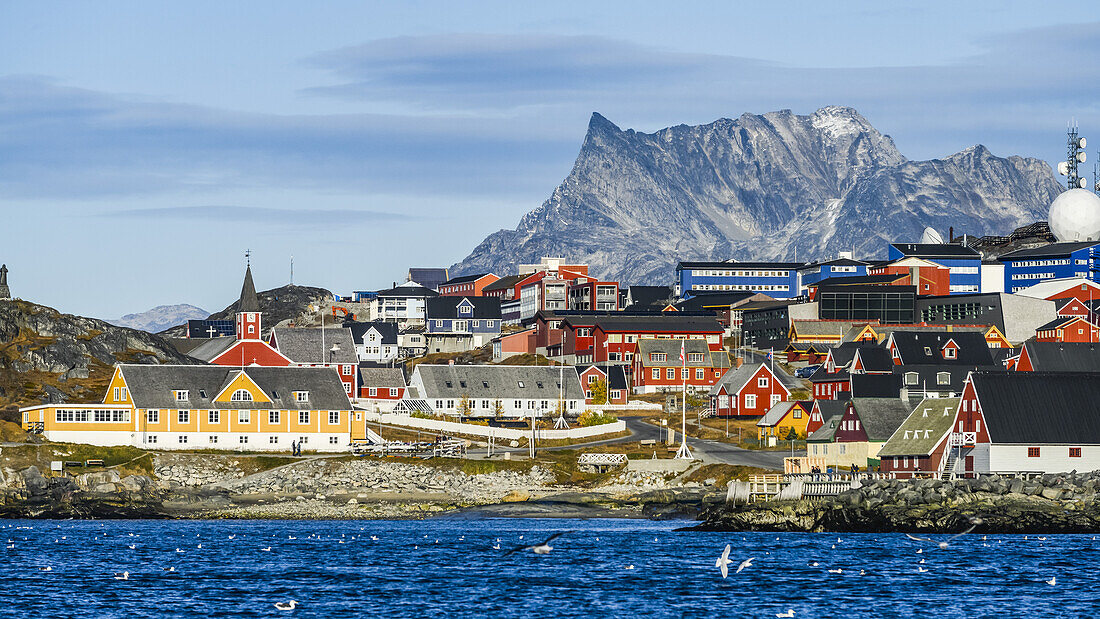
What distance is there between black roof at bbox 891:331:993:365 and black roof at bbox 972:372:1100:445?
38625 mm

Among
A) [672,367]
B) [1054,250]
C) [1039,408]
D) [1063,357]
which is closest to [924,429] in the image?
[1039,408]

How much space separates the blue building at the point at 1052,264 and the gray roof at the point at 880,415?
9373 cm

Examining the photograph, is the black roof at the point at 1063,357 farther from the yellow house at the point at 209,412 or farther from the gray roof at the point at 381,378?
the gray roof at the point at 381,378

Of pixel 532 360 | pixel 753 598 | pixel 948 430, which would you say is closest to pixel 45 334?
pixel 532 360

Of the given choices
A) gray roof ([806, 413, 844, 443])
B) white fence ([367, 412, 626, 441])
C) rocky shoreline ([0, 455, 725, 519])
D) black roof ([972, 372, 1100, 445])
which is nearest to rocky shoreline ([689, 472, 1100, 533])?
black roof ([972, 372, 1100, 445])

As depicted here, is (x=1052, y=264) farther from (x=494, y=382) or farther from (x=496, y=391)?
(x=496, y=391)

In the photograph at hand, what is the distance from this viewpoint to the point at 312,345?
144375mm

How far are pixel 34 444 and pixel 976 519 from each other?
5905 centimetres

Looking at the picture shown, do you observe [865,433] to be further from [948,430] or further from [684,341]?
[684,341]

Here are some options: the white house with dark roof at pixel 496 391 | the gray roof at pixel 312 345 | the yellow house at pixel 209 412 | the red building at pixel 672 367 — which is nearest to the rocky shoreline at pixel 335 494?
the yellow house at pixel 209 412

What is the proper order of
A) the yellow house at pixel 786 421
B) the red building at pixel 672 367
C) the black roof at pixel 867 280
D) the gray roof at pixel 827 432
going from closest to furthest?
the gray roof at pixel 827 432 → the yellow house at pixel 786 421 → the red building at pixel 672 367 → the black roof at pixel 867 280

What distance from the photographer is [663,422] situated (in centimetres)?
12488

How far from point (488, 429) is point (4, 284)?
51.4m

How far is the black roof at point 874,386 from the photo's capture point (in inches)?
4619
